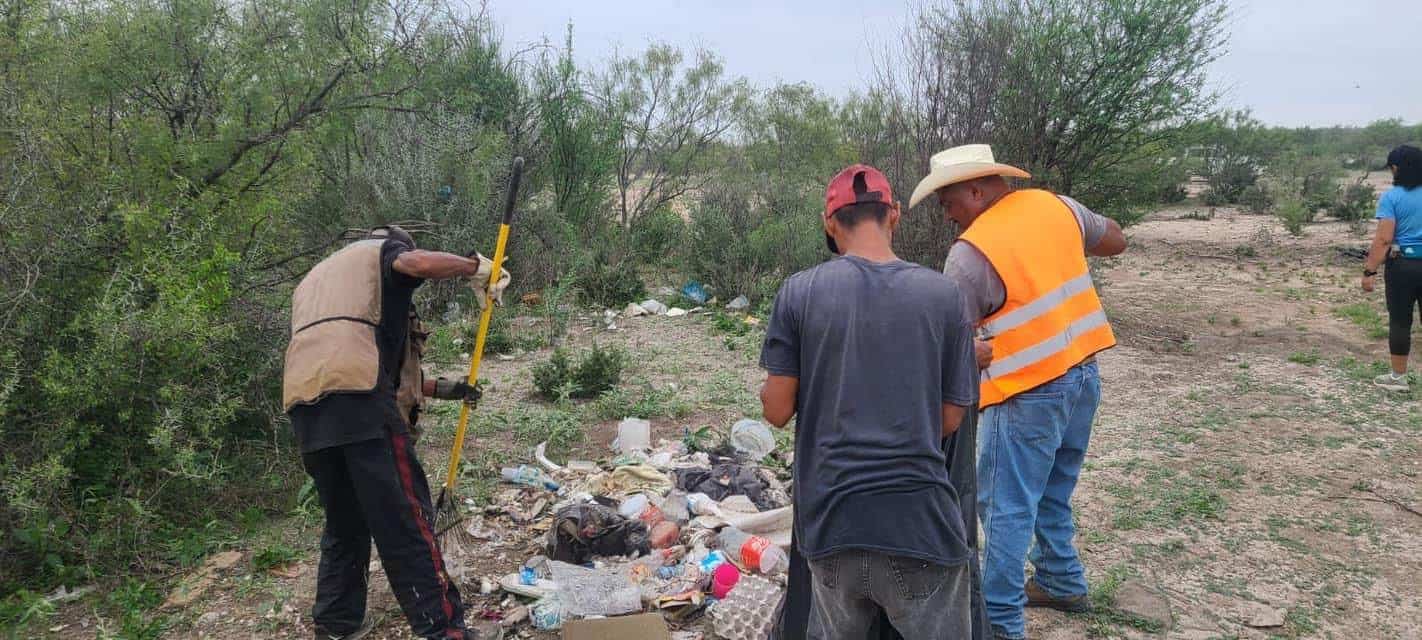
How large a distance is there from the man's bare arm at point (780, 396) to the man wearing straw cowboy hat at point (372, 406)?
1.36m

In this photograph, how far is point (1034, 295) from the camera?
2.73 meters

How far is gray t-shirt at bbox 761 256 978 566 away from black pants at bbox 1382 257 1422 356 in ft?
20.2

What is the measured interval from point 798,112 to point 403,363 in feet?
57.9

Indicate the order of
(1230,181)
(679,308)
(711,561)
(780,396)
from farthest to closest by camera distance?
(1230,181) < (679,308) < (711,561) < (780,396)

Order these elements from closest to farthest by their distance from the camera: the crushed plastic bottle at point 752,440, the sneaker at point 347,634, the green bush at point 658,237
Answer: the sneaker at point 347,634, the crushed plastic bottle at point 752,440, the green bush at point 658,237

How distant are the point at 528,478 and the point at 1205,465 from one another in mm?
4165

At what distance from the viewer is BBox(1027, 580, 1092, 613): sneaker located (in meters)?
3.35

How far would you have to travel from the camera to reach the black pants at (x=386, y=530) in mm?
2887

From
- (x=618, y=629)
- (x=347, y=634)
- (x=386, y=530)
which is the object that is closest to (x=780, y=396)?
(x=618, y=629)

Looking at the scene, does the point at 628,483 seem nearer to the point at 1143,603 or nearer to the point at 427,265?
the point at 427,265

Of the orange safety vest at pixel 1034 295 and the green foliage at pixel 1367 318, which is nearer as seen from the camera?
the orange safety vest at pixel 1034 295

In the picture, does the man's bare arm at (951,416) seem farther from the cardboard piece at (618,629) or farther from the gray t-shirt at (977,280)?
the cardboard piece at (618,629)

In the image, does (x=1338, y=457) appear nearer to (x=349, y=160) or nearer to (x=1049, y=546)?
(x=1049, y=546)

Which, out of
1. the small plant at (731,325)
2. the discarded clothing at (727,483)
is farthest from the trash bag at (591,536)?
the small plant at (731,325)
